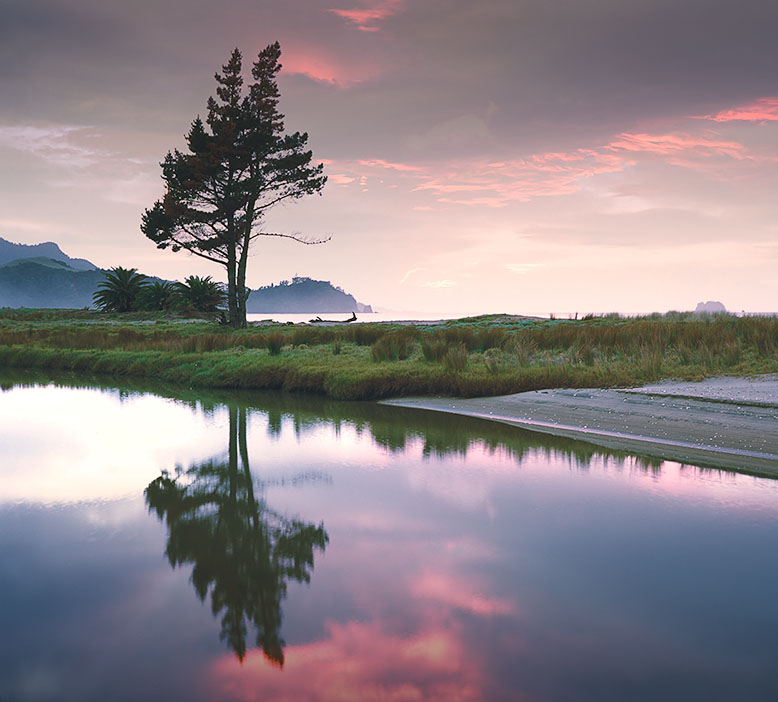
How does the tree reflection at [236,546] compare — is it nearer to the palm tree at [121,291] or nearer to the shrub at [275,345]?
the shrub at [275,345]

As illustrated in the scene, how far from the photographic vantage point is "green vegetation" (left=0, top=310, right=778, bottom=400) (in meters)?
12.3

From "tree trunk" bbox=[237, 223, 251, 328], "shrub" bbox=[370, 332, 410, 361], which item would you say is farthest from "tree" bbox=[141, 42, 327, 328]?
"shrub" bbox=[370, 332, 410, 361]

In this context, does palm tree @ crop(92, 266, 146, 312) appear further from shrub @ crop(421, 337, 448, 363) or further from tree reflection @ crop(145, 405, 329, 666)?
tree reflection @ crop(145, 405, 329, 666)

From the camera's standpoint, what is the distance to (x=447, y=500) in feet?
19.9

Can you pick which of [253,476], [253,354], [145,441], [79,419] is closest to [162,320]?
[253,354]

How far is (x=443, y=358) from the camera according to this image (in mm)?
14742

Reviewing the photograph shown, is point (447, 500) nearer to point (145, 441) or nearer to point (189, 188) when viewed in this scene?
point (145, 441)

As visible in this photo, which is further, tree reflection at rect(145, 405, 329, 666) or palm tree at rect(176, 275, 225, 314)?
palm tree at rect(176, 275, 225, 314)

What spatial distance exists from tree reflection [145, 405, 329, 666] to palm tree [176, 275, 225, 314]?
33.1 metres

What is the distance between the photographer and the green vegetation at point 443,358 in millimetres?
12312

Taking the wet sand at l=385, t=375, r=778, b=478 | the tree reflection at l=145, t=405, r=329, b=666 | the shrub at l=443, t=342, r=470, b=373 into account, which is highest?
the shrub at l=443, t=342, r=470, b=373

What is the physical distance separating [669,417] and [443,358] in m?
6.56

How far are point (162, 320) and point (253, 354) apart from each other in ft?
64.7

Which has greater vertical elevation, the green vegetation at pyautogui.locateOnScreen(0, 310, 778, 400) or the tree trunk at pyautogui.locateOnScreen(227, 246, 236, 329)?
the tree trunk at pyautogui.locateOnScreen(227, 246, 236, 329)
